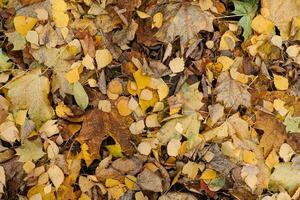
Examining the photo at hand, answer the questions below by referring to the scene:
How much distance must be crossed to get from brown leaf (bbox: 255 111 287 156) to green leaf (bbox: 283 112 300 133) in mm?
23

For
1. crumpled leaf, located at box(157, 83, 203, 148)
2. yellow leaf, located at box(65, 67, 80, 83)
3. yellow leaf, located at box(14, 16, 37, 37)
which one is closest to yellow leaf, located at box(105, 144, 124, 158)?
crumpled leaf, located at box(157, 83, 203, 148)

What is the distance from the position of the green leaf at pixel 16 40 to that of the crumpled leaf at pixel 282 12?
868 mm

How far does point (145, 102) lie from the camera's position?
5.76ft

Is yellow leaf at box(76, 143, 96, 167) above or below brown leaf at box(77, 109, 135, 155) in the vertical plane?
below

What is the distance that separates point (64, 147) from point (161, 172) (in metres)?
0.34

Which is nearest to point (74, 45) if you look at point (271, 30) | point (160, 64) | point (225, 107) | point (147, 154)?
point (160, 64)

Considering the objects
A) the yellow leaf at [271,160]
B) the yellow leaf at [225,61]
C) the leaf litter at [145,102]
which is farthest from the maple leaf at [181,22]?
the yellow leaf at [271,160]

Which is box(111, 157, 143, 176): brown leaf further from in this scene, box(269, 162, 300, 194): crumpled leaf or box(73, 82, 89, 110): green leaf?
box(269, 162, 300, 194): crumpled leaf

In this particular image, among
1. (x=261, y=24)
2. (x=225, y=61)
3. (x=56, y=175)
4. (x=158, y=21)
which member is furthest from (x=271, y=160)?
(x=56, y=175)

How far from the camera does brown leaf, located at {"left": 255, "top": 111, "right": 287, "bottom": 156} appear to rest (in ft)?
5.87

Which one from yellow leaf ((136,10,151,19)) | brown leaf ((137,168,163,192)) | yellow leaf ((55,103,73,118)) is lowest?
brown leaf ((137,168,163,192))

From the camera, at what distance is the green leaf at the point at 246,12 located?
1.86m

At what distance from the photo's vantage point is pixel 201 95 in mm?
1782

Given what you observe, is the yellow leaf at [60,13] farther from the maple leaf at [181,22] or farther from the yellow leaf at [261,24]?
the yellow leaf at [261,24]
